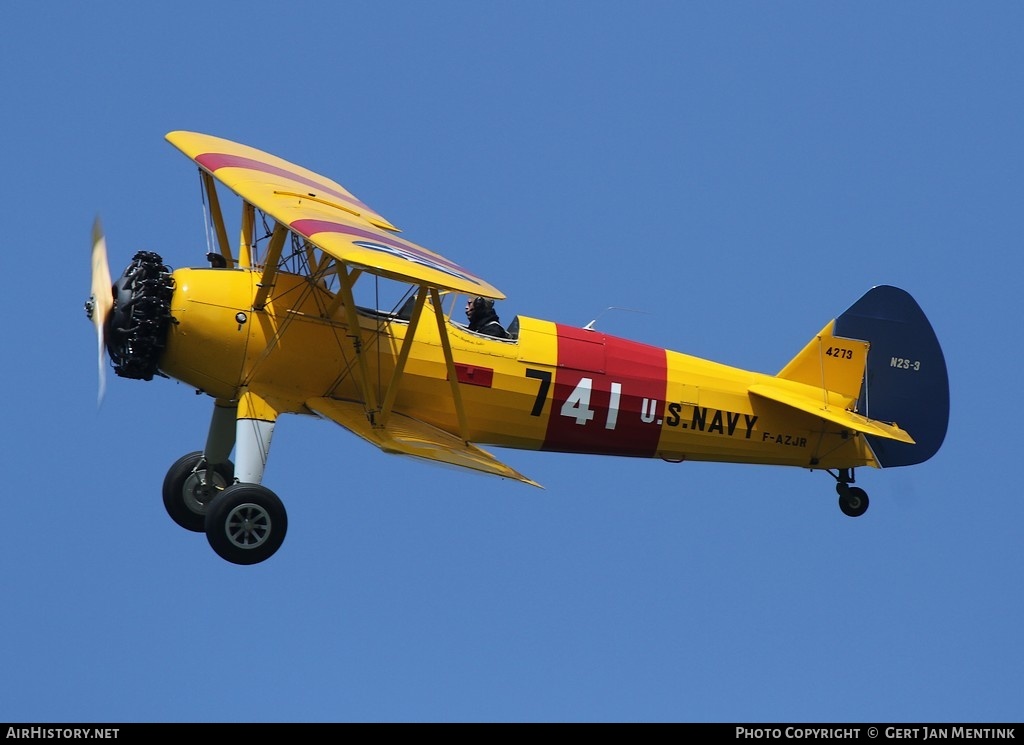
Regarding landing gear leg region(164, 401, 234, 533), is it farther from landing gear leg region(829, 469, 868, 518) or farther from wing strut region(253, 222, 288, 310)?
landing gear leg region(829, 469, 868, 518)

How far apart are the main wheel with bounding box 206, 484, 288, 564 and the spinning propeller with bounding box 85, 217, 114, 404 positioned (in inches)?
50.9

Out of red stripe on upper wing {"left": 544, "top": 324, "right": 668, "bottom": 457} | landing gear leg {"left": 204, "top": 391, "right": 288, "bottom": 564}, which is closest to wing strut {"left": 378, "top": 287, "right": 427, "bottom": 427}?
landing gear leg {"left": 204, "top": 391, "right": 288, "bottom": 564}

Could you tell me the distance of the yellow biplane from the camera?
1384 centimetres

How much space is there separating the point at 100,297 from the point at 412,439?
272 cm

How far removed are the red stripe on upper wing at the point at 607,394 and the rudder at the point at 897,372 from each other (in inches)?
85.3

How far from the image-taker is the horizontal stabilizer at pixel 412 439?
13711mm

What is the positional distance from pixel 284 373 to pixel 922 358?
20.4 ft

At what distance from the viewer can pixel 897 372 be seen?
16750 millimetres

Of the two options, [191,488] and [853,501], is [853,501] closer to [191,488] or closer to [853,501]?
[853,501]

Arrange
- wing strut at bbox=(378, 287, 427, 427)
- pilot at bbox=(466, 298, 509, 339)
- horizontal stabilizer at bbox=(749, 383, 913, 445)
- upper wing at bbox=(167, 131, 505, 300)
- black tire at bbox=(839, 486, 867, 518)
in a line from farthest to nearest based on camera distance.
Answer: black tire at bbox=(839, 486, 867, 518), horizontal stabilizer at bbox=(749, 383, 913, 445), pilot at bbox=(466, 298, 509, 339), wing strut at bbox=(378, 287, 427, 427), upper wing at bbox=(167, 131, 505, 300)

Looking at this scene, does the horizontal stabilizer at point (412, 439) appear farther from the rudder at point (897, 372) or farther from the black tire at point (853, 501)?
the rudder at point (897, 372)

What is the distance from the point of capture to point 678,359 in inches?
628
